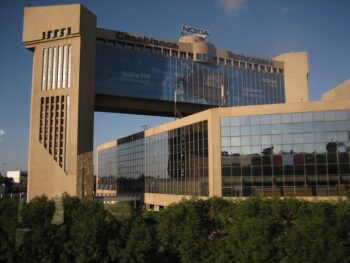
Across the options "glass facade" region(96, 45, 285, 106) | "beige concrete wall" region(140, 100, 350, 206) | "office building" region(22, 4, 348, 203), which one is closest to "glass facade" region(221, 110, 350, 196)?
"beige concrete wall" region(140, 100, 350, 206)

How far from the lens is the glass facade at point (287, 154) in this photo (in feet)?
159

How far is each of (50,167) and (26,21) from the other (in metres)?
29.1

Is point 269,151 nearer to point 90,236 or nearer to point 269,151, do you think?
point 269,151

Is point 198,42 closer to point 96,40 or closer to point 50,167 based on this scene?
point 96,40

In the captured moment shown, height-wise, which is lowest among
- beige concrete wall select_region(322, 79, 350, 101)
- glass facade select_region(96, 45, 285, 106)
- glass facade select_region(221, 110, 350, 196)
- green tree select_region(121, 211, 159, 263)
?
green tree select_region(121, 211, 159, 263)

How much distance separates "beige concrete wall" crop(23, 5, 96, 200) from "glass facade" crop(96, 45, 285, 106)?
5554 mm

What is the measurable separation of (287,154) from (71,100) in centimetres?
4001

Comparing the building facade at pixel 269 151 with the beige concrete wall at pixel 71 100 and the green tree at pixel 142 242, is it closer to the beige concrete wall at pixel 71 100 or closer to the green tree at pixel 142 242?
the beige concrete wall at pixel 71 100

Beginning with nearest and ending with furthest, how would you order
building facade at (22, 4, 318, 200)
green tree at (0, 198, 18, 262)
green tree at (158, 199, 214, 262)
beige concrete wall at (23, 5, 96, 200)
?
green tree at (158, 199, 214, 262) < green tree at (0, 198, 18, 262) < building facade at (22, 4, 318, 200) < beige concrete wall at (23, 5, 96, 200)

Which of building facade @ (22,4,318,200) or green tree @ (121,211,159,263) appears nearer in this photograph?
green tree @ (121,211,159,263)

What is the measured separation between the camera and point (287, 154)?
50.4 m

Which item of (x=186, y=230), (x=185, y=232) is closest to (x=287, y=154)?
(x=186, y=230)

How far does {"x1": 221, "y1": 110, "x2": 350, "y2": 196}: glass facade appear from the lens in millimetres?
48500

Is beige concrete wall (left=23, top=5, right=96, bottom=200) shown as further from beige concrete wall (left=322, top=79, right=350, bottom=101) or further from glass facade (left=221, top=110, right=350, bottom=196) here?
beige concrete wall (left=322, top=79, right=350, bottom=101)
